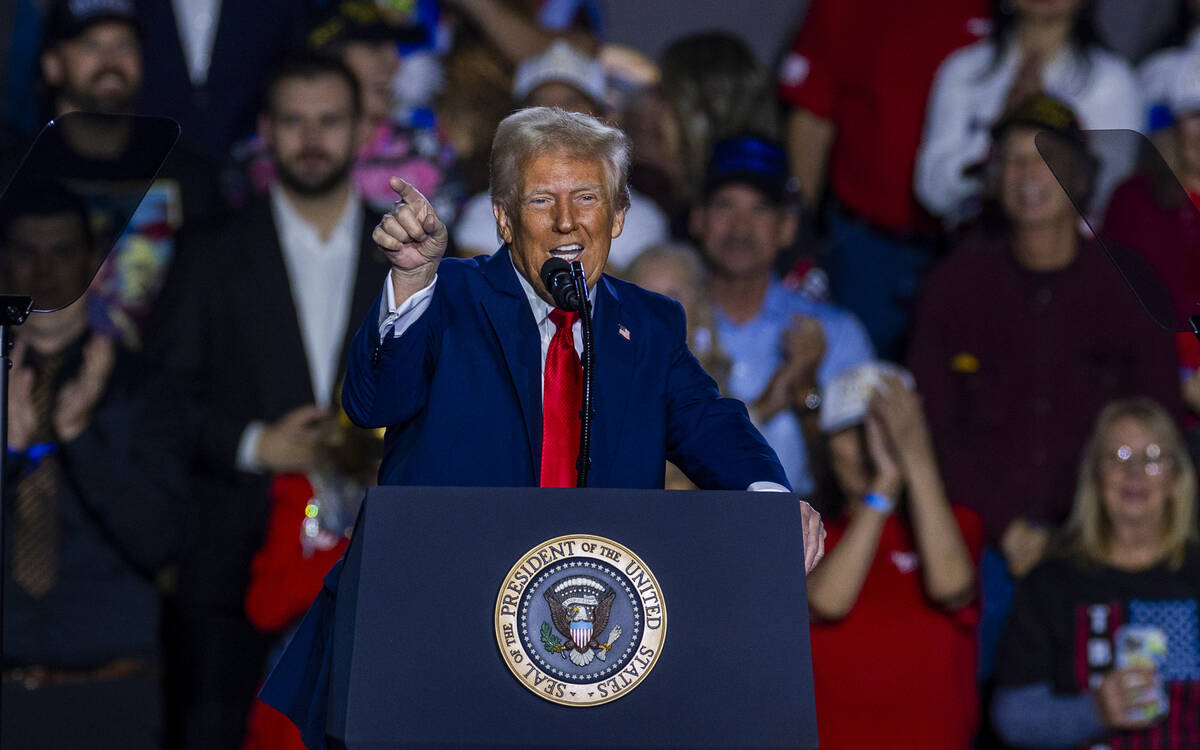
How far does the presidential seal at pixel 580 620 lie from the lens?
184 centimetres

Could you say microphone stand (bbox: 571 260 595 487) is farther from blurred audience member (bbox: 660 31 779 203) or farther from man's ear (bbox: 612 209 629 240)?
blurred audience member (bbox: 660 31 779 203)

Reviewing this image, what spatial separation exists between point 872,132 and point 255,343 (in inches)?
88.6

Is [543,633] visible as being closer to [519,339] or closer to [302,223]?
[519,339]

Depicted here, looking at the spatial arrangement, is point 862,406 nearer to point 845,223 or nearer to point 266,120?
point 845,223

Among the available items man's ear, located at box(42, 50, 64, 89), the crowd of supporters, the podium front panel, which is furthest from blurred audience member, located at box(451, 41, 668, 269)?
the podium front panel

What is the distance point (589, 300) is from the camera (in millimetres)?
2160

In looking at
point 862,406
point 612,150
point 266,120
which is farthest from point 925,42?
point 612,150

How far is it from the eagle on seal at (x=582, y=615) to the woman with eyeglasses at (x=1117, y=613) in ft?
7.81

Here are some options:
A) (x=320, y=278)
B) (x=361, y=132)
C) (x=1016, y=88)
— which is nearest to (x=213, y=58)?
(x=361, y=132)

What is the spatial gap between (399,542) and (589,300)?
0.48 meters

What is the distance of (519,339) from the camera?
7.30 ft

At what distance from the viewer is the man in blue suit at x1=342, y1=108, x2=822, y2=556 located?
2.15 m

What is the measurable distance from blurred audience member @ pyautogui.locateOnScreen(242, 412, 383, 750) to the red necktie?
179 cm

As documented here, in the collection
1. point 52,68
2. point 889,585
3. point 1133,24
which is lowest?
point 889,585
